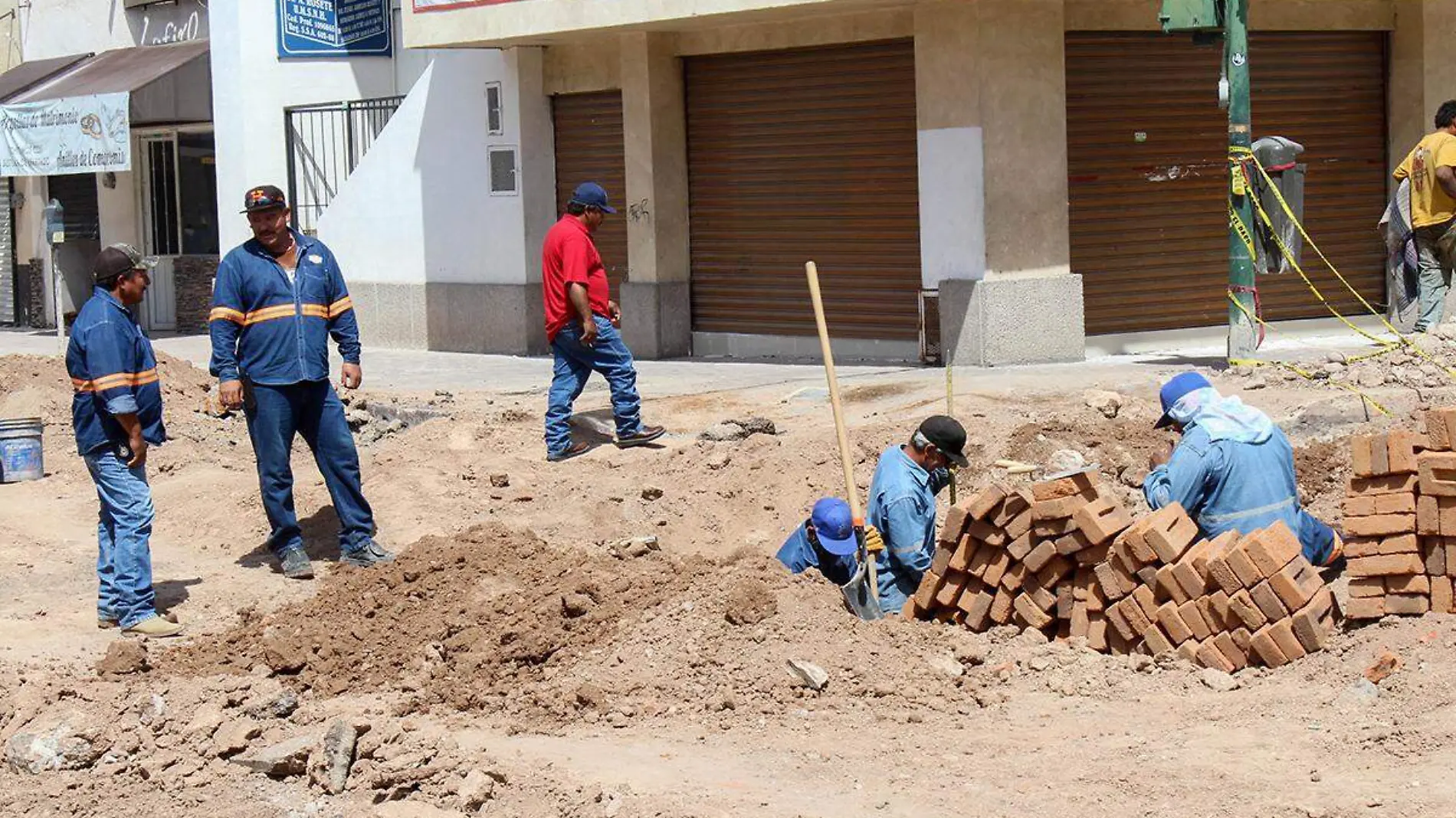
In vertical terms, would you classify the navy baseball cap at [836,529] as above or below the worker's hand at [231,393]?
below

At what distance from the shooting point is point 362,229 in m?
20.2

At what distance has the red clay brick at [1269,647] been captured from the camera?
24.6 feet

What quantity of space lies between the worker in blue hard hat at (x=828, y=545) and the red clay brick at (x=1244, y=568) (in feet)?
5.62

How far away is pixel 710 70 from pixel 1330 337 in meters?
5.70

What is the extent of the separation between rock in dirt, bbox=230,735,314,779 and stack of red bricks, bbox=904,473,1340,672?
274 centimetres

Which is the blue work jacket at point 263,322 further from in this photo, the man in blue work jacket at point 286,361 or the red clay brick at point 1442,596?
the red clay brick at point 1442,596

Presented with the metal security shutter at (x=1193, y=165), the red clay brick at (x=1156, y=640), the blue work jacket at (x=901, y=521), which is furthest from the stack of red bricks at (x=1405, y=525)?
the metal security shutter at (x=1193, y=165)

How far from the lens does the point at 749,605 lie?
8.16m

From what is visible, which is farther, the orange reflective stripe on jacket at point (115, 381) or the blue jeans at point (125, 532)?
the blue jeans at point (125, 532)

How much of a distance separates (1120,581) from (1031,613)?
1.52ft

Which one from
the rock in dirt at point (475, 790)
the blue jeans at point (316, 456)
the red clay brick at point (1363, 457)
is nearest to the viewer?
the rock in dirt at point (475, 790)

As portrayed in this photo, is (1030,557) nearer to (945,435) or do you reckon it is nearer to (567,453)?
(945,435)

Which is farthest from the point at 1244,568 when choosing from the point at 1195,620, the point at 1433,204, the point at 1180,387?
the point at 1433,204

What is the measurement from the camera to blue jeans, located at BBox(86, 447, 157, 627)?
29.3ft
